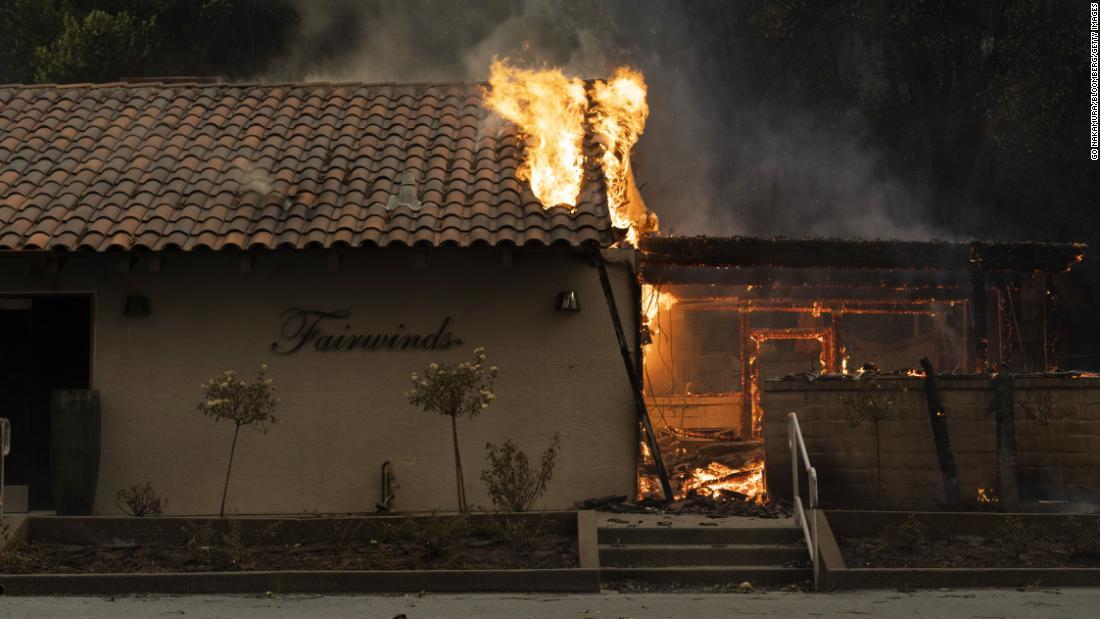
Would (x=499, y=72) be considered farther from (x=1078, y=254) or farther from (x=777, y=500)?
(x=1078, y=254)

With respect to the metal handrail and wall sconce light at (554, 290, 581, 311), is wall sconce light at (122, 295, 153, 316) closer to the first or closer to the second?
wall sconce light at (554, 290, 581, 311)

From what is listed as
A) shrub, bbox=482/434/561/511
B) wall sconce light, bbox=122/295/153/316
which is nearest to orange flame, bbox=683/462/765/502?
shrub, bbox=482/434/561/511

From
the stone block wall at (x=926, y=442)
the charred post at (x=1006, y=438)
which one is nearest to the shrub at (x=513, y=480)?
the stone block wall at (x=926, y=442)

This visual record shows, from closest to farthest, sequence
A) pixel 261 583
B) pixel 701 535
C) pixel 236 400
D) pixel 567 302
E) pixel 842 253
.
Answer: pixel 261 583
pixel 701 535
pixel 236 400
pixel 567 302
pixel 842 253

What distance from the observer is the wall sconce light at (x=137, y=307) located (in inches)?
578

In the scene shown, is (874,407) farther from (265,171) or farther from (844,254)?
(265,171)

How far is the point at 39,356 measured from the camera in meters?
15.0

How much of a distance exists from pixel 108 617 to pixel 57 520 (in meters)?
2.94

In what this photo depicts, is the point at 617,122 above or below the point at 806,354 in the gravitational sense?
above

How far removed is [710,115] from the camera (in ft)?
102

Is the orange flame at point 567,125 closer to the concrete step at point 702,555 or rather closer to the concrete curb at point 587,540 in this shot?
the concrete curb at point 587,540

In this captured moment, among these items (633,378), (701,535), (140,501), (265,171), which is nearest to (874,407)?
(633,378)

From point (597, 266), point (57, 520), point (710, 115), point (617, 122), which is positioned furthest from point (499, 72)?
point (710, 115)

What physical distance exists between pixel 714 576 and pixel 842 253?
7.72 m
